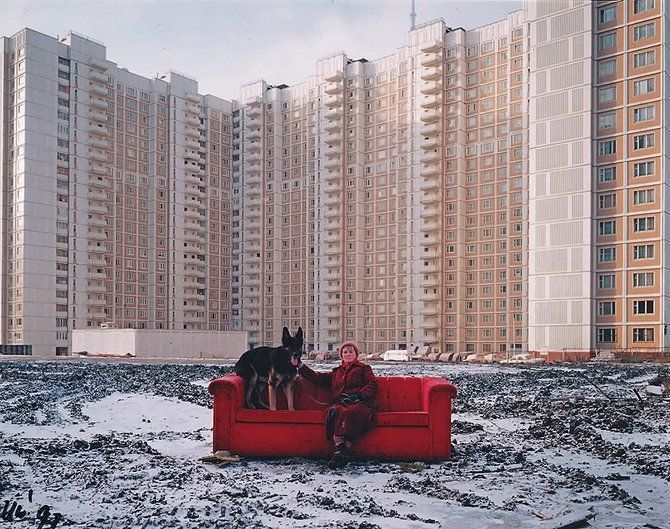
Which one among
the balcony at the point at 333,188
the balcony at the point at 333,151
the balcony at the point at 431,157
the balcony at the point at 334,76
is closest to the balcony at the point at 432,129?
the balcony at the point at 431,157

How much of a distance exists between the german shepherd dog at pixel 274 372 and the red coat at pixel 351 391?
0.80 feet

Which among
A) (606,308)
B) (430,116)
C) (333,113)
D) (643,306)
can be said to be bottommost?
(606,308)

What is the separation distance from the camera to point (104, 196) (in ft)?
282

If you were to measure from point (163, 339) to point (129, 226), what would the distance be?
1228 inches

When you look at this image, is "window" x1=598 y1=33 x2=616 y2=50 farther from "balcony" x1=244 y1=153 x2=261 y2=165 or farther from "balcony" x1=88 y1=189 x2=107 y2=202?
"balcony" x1=88 y1=189 x2=107 y2=202

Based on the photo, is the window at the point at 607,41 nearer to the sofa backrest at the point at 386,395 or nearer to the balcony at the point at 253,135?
the balcony at the point at 253,135

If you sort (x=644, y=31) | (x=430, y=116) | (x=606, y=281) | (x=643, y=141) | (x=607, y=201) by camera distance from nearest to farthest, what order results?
(x=643, y=141), (x=644, y=31), (x=606, y=281), (x=607, y=201), (x=430, y=116)

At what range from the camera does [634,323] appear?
55.3m

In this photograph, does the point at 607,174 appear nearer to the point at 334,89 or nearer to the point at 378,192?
the point at 378,192

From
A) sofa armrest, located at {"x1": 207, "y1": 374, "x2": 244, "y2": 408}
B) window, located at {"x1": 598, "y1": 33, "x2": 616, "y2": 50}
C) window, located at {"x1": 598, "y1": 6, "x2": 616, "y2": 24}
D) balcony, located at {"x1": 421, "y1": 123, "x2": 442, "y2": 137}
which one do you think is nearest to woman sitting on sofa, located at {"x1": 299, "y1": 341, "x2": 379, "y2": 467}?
sofa armrest, located at {"x1": 207, "y1": 374, "x2": 244, "y2": 408}

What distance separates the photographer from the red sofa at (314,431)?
8.76m

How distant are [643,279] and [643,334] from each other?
467cm

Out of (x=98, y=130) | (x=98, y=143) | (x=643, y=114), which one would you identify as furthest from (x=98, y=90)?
(x=643, y=114)

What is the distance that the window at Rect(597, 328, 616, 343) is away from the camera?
5641 centimetres
